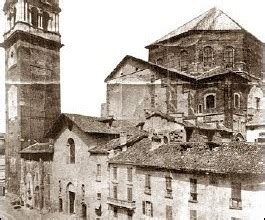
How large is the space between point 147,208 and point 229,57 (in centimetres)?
1897

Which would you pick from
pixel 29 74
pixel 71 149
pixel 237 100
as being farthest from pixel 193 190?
pixel 29 74

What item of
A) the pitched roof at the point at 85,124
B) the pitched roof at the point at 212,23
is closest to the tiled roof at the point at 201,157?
the pitched roof at the point at 85,124

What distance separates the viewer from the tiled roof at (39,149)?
1339 inches

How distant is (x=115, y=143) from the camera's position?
96.8 feet

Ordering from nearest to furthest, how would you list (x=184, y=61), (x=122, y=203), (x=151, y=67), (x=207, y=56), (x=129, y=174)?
(x=122, y=203), (x=129, y=174), (x=151, y=67), (x=207, y=56), (x=184, y=61)

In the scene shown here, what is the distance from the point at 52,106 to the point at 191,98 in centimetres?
1333

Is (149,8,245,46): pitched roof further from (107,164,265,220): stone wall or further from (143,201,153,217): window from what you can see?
(143,201,153,217): window

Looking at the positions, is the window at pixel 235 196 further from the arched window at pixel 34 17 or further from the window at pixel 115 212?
the arched window at pixel 34 17

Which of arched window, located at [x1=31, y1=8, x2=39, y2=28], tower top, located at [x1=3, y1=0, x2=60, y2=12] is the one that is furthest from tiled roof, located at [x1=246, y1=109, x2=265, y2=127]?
arched window, located at [x1=31, y1=8, x2=39, y2=28]

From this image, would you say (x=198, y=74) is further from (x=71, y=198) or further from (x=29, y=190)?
(x=29, y=190)

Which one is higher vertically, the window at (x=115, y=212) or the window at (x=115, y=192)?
the window at (x=115, y=192)

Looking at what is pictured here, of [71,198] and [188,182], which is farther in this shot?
[71,198]

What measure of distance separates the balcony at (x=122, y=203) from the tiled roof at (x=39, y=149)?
9061 mm

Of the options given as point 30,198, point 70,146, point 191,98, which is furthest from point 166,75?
point 30,198
